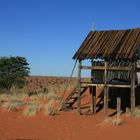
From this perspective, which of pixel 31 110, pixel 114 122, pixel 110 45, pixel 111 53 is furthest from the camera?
pixel 31 110

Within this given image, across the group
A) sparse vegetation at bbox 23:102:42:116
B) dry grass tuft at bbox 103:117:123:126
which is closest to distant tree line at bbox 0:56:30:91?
sparse vegetation at bbox 23:102:42:116

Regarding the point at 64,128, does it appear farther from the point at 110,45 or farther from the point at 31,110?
the point at 110,45

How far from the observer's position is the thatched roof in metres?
19.4

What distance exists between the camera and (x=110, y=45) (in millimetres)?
20469

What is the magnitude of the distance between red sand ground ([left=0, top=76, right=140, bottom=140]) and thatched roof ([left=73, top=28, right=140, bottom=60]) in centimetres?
321

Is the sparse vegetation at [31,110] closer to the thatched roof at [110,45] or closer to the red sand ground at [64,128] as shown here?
the red sand ground at [64,128]

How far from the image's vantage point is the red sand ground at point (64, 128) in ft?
49.1

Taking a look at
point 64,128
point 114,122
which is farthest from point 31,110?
point 114,122

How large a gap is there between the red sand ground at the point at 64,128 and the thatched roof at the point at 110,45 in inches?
126

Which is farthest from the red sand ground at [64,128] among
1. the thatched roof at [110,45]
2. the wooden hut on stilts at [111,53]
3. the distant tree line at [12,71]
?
the distant tree line at [12,71]

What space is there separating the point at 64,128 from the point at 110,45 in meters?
5.84

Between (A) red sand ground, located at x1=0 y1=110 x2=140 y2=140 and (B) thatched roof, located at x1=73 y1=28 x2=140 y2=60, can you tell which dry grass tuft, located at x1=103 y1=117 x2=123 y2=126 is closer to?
(A) red sand ground, located at x1=0 y1=110 x2=140 y2=140

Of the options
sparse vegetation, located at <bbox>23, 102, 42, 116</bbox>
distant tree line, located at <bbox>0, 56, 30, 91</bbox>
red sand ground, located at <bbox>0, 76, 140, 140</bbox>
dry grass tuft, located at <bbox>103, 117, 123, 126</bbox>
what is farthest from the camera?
distant tree line, located at <bbox>0, 56, 30, 91</bbox>

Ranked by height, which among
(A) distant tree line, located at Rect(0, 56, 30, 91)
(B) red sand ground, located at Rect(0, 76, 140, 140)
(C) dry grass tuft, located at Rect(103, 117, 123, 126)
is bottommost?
(B) red sand ground, located at Rect(0, 76, 140, 140)
